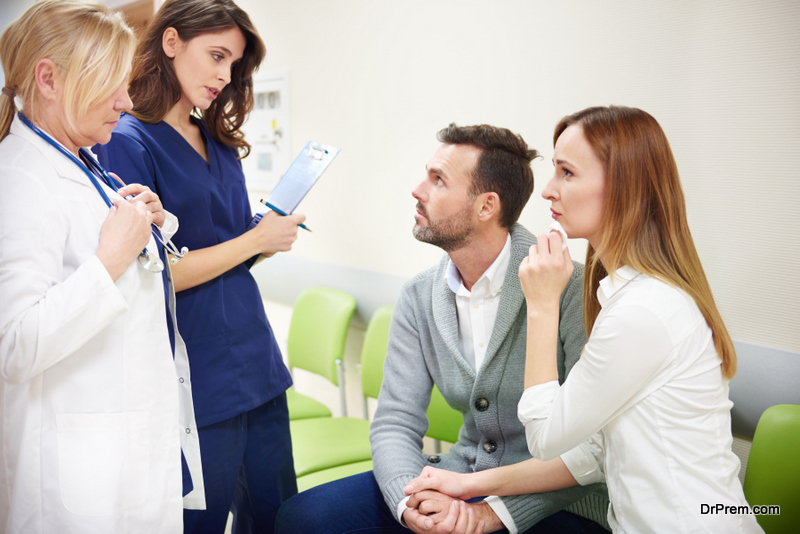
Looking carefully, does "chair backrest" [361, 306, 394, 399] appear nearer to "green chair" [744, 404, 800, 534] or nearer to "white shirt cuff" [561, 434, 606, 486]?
"white shirt cuff" [561, 434, 606, 486]

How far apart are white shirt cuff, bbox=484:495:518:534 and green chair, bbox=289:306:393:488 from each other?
75cm

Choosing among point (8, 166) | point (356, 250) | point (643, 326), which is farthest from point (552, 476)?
point (356, 250)

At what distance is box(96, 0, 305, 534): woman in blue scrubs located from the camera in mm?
1551

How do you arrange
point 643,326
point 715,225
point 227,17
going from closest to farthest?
1. point 643,326
2. point 227,17
3. point 715,225

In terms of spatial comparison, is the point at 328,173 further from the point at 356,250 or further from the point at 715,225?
the point at 715,225

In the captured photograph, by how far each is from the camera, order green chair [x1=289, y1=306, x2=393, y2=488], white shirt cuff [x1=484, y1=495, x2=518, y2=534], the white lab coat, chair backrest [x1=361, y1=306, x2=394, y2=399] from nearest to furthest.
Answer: the white lab coat → white shirt cuff [x1=484, y1=495, x2=518, y2=534] → green chair [x1=289, y1=306, x2=393, y2=488] → chair backrest [x1=361, y1=306, x2=394, y2=399]

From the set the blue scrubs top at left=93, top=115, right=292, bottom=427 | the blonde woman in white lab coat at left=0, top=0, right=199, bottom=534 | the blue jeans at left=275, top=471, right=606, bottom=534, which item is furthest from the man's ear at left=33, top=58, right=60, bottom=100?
the blue jeans at left=275, top=471, right=606, bottom=534

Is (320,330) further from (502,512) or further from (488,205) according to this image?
(502,512)

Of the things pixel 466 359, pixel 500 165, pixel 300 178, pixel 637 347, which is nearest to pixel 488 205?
pixel 500 165

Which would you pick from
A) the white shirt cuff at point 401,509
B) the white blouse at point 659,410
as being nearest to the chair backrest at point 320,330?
the white shirt cuff at point 401,509

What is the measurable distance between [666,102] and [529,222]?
2.05ft

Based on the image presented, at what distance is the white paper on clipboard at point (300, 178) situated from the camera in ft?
5.53

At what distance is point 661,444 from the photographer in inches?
43.1

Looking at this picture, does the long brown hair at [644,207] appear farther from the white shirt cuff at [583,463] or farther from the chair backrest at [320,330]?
the chair backrest at [320,330]
